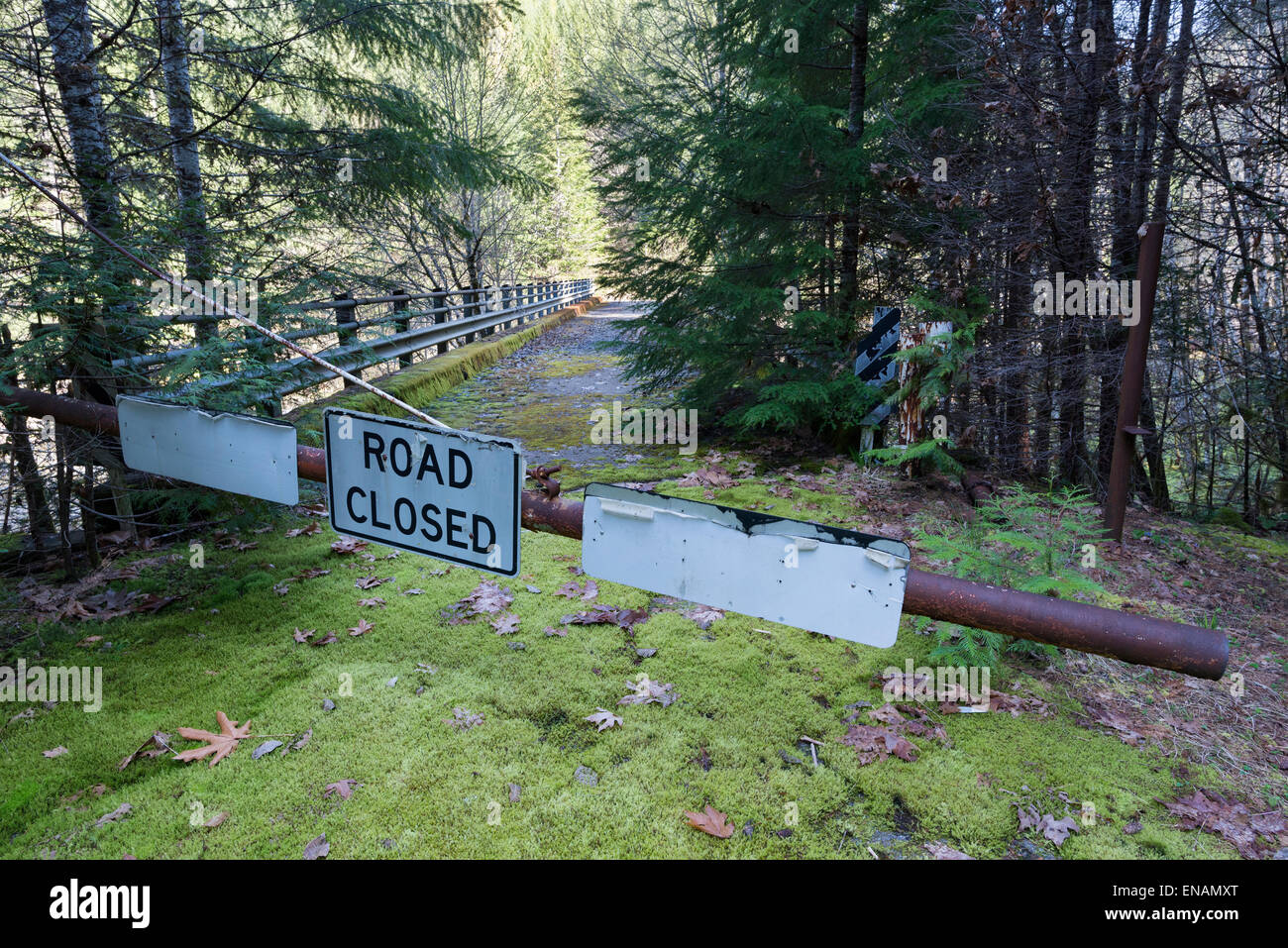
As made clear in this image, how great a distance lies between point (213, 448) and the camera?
7.84ft

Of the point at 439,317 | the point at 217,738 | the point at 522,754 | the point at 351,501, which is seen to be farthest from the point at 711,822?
the point at 439,317

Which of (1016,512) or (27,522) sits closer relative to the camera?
(1016,512)

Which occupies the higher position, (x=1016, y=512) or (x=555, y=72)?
(x=555, y=72)

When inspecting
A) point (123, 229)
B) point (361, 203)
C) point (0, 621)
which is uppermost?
point (361, 203)

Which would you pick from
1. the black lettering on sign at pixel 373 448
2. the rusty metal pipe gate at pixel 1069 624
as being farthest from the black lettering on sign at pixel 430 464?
the rusty metal pipe gate at pixel 1069 624

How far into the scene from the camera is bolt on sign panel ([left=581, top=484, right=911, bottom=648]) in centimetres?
162

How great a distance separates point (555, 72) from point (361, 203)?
70.2 feet

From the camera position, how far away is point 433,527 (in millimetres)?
2057

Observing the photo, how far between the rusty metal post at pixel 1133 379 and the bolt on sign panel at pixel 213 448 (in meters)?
4.92

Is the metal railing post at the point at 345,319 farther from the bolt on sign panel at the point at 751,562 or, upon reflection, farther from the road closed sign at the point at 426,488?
the bolt on sign panel at the point at 751,562

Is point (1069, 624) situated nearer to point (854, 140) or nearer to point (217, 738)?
point (217, 738)

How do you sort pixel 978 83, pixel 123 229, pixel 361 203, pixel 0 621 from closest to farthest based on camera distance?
pixel 0 621 → pixel 123 229 → pixel 978 83 → pixel 361 203
